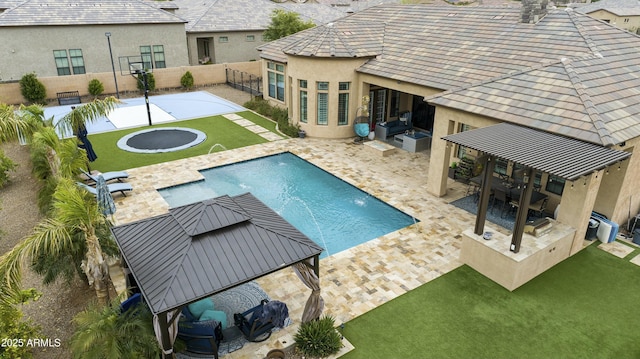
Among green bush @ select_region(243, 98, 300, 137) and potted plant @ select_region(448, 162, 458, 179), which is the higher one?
green bush @ select_region(243, 98, 300, 137)

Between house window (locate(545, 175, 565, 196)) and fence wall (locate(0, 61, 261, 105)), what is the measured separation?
27.8 meters

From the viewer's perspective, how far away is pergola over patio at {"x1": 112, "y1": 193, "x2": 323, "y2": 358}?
7.33 m

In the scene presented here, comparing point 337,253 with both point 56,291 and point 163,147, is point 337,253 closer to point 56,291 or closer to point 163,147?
point 56,291

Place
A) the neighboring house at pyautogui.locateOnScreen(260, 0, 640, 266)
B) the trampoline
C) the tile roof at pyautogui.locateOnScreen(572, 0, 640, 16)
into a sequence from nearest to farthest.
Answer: the neighboring house at pyautogui.locateOnScreen(260, 0, 640, 266) < the trampoline < the tile roof at pyautogui.locateOnScreen(572, 0, 640, 16)

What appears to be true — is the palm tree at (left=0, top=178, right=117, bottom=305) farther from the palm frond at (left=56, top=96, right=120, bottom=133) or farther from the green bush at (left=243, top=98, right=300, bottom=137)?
the green bush at (left=243, top=98, right=300, bottom=137)

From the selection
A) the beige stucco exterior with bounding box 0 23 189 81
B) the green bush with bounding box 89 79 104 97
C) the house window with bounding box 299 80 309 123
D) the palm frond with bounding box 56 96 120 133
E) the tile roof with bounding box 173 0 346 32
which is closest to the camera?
the palm frond with bounding box 56 96 120 133

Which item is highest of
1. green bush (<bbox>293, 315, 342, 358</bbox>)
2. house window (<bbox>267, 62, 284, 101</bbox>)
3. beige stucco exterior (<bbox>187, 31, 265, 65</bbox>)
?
beige stucco exterior (<bbox>187, 31, 265, 65</bbox>)

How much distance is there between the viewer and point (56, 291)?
10766 millimetres

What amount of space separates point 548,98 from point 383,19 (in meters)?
13.7

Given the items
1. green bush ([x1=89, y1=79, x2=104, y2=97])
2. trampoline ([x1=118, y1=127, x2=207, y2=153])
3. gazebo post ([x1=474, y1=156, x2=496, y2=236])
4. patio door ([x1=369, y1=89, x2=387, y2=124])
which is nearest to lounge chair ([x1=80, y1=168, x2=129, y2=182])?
trampoline ([x1=118, y1=127, x2=207, y2=153])

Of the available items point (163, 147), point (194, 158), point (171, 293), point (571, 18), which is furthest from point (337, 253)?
point (571, 18)

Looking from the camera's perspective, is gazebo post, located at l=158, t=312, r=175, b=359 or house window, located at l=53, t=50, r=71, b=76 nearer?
gazebo post, located at l=158, t=312, r=175, b=359

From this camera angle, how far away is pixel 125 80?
3203cm

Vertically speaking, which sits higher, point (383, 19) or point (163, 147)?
point (383, 19)
